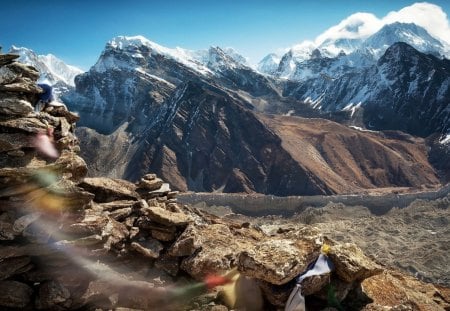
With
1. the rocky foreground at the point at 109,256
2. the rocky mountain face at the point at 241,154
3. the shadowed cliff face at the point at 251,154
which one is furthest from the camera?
the rocky mountain face at the point at 241,154

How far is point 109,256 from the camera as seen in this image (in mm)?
12609

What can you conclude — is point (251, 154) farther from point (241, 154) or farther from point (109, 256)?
point (109, 256)

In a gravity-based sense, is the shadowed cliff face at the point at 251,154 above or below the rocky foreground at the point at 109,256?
below

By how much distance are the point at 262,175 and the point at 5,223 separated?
448 feet

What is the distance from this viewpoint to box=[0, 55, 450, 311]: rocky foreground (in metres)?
11.2

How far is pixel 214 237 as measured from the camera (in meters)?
14.4

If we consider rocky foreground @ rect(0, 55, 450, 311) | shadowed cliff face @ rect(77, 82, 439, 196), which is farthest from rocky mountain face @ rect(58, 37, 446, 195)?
rocky foreground @ rect(0, 55, 450, 311)

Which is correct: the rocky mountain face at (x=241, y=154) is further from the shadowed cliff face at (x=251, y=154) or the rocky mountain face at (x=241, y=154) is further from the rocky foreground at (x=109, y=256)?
the rocky foreground at (x=109, y=256)

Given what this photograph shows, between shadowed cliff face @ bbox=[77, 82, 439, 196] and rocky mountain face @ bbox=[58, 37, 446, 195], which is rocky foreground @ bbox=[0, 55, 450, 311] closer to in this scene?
rocky mountain face @ bbox=[58, 37, 446, 195]

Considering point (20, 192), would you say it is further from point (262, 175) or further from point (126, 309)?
point (262, 175)

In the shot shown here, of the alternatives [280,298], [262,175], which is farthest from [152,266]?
[262,175]

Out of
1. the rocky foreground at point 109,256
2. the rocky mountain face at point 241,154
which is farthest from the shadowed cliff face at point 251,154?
the rocky foreground at point 109,256

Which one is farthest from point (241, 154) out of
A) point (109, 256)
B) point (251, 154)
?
point (109, 256)

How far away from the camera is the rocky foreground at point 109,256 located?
11164 mm
